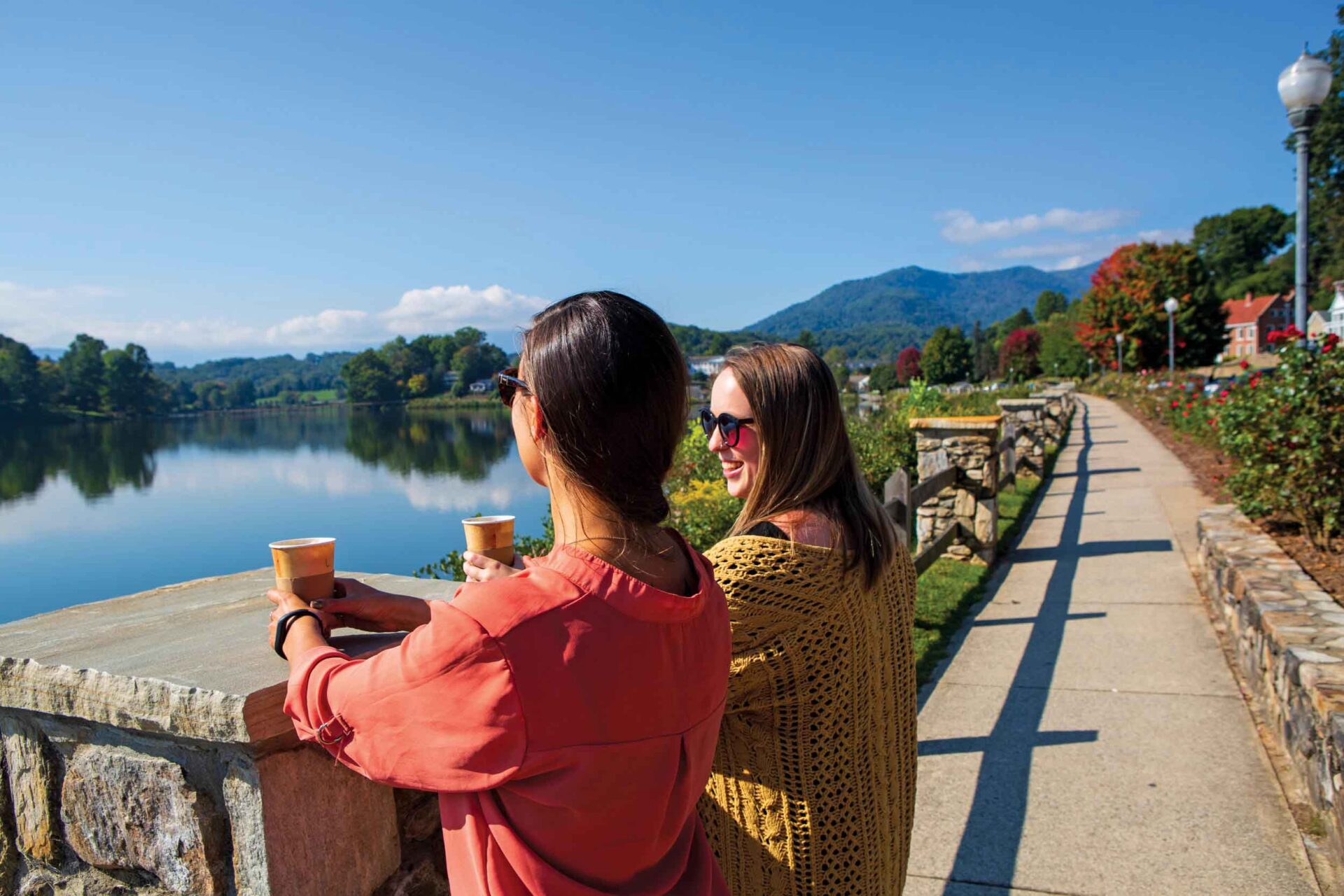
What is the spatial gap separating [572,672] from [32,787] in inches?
43.6

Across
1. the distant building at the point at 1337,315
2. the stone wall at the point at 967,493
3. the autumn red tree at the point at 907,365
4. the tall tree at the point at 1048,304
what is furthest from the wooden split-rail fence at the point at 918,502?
the tall tree at the point at 1048,304

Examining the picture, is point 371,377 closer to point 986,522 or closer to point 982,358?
point 986,522

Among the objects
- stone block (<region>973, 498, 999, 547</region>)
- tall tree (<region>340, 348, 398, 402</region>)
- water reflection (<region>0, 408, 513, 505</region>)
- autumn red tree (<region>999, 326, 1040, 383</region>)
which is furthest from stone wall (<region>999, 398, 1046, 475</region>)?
autumn red tree (<region>999, 326, 1040, 383</region>)

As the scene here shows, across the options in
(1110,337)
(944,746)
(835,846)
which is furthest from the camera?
(1110,337)

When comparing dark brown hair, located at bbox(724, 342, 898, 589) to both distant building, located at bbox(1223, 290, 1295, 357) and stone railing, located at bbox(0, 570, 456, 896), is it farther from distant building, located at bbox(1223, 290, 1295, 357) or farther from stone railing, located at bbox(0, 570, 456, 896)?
distant building, located at bbox(1223, 290, 1295, 357)

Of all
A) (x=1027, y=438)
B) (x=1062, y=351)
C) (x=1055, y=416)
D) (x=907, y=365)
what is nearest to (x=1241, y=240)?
(x=1062, y=351)

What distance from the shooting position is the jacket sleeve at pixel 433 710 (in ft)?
2.95

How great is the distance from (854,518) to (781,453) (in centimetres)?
21

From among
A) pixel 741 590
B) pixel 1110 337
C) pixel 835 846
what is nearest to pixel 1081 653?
pixel 835 846

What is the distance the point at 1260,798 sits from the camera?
328cm

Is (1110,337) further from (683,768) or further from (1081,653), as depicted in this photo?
(683,768)

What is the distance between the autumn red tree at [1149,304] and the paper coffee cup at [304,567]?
46.6 meters

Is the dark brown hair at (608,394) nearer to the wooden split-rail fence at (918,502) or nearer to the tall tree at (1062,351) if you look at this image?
the wooden split-rail fence at (918,502)

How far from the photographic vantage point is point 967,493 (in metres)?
7.38
